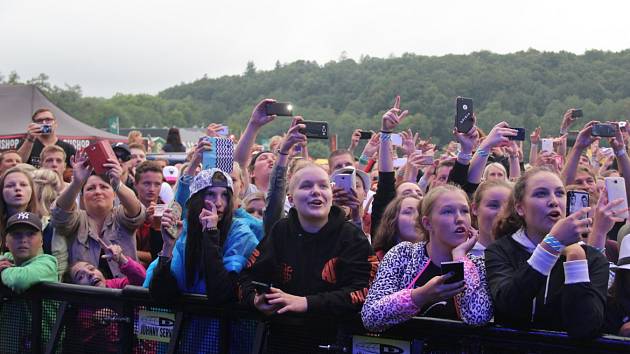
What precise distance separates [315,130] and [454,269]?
2677 millimetres

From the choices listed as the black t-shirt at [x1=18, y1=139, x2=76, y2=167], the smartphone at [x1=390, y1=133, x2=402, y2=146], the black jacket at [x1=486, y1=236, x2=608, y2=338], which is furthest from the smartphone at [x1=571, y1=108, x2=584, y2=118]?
the black t-shirt at [x1=18, y1=139, x2=76, y2=167]

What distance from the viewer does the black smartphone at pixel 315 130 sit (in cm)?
623

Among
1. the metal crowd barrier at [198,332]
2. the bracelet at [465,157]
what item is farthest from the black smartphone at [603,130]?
the metal crowd barrier at [198,332]

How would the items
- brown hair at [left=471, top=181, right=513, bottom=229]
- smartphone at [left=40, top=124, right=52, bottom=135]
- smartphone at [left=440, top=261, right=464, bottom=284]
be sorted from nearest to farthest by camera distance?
smartphone at [left=440, top=261, right=464, bottom=284] → brown hair at [left=471, top=181, right=513, bottom=229] → smartphone at [left=40, top=124, right=52, bottom=135]

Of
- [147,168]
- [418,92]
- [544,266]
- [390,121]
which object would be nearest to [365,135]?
[147,168]

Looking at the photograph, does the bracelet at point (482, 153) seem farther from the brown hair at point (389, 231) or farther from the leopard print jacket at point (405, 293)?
the leopard print jacket at point (405, 293)

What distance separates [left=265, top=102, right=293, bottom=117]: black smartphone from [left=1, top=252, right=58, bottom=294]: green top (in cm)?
198

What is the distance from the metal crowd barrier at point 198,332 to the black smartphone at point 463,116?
2.38 metres

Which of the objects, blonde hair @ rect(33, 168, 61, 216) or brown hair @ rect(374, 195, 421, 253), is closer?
brown hair @ rect(374, 195, 421, 253)

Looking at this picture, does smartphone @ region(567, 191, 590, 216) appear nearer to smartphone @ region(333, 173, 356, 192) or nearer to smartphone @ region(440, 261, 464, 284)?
smartphone @ region(440, 261, 464, 284)

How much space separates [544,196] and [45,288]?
11.2 ft

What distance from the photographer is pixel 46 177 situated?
7.38 m

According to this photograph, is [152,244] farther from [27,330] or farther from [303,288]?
[303,288]

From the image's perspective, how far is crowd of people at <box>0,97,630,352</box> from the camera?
390cm
